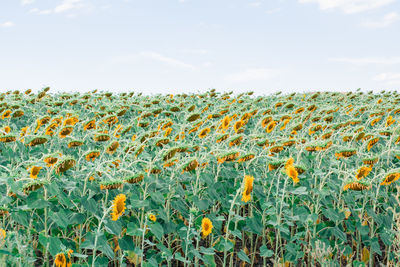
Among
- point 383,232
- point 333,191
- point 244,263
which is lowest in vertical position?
point 244,263

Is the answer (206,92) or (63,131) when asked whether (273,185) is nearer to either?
(63,131)

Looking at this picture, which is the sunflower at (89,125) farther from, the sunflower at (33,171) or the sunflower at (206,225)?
the sunflower at (206,225)

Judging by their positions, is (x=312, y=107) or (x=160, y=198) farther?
(x=312, y=107)

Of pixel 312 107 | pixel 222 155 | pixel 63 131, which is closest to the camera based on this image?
pixel 222 155

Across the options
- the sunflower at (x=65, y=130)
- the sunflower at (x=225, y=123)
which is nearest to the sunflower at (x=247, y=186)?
the sunflower at (x=225, y=123)

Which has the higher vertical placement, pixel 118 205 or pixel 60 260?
pixel 118 205

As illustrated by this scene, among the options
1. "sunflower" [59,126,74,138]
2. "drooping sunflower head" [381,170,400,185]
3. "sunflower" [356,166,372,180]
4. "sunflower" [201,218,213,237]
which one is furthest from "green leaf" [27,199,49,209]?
"drooping sunflower head" [381,170,400,185]

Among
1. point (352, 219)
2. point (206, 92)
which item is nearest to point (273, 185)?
point (352, 219)

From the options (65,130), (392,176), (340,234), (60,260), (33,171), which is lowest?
(340,234)

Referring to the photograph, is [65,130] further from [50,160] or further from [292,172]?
[292,172]

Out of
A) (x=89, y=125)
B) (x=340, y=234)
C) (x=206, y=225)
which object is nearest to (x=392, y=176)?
(x=340, y=234)

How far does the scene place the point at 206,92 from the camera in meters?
12.8

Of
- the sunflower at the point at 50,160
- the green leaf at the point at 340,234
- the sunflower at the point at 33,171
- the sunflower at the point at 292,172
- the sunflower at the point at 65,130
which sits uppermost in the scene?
the sunflower at the point at 65,130

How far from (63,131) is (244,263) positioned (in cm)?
205
